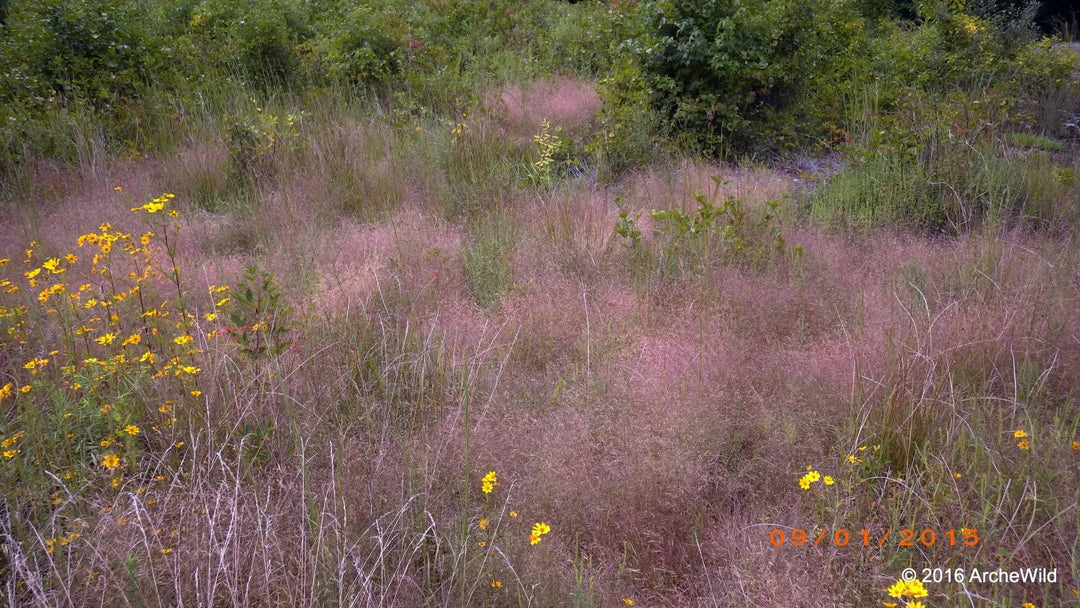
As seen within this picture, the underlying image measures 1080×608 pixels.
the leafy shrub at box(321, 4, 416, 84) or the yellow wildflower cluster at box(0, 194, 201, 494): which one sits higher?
the leafy shrub at box(321, 4, 416, 84)

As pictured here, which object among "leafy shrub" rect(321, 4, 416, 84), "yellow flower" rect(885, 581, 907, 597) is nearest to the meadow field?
"yellow flower" rect(885, 581, 907, 597)

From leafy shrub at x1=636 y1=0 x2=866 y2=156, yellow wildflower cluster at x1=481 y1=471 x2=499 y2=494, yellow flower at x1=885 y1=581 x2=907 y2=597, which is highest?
leafy shrub at x1=636 y1=0 x2=866 y2=156

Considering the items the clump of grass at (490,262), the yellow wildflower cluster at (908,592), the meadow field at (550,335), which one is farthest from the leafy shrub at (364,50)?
the yellow wildflower cluster at (908,592)

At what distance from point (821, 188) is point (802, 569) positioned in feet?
12.2

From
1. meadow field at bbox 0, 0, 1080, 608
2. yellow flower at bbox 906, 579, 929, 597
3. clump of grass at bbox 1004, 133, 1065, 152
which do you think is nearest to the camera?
yellow flower at bbox 906, 579, 929, 597

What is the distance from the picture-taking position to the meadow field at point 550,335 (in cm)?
217

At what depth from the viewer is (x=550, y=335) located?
140 inches

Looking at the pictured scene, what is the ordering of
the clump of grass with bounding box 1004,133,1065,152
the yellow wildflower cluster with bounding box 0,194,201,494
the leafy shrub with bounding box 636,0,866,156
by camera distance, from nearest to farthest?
the yellow wildflower cluster with bounding box 0,194,201,494 < the clump of grass with bounding box 1004,133,1065,152 < the leafy shrub with bounding box 636,0,866,156

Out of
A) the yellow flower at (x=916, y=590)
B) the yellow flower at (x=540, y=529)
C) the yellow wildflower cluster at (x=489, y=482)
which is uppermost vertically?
the yellow flower at (x=916, y=590)

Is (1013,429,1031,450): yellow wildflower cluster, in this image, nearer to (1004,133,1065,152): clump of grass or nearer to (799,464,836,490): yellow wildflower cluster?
(799,464,836,490): yellow wildflower cluster

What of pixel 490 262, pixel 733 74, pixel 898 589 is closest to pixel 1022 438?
pixel 898 589

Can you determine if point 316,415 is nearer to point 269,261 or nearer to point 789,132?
point 269,261

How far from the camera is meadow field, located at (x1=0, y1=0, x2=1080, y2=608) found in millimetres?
2168

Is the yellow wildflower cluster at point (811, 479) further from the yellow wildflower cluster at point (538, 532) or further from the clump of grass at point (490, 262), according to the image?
the clump of grass at point (490, 262)
